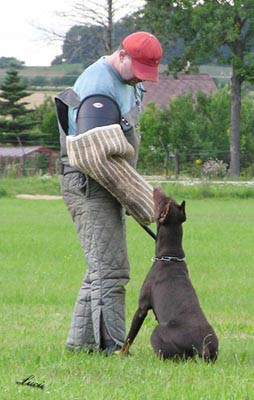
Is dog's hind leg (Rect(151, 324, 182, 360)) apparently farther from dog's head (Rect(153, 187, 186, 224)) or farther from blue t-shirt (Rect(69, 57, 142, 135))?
blue t-shirt (Rect(69, 57, 142, 135))

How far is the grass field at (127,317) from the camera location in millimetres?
5539

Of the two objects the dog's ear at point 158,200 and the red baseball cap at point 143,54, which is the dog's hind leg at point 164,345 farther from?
the red baseball cap at point 143,54

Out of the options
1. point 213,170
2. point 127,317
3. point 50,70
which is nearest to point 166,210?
point 127,317

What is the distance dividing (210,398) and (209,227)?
1618 centimetres

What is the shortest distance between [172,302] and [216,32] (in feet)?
136

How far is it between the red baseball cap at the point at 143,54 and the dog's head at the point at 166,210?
2.58 ft

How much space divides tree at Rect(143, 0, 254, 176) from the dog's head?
133 ft

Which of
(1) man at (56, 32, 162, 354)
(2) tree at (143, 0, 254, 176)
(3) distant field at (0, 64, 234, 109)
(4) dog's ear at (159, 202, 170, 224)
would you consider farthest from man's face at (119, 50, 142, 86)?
(3) distant field at (0, 64, 234, 109)

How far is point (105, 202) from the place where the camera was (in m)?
7.02

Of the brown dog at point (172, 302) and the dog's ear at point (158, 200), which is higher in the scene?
the dog's ear at point (158, 200)

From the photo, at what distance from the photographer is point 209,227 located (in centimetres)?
2133

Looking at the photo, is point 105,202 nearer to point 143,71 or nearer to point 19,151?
point 143,71

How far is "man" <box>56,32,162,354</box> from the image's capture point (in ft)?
22.4

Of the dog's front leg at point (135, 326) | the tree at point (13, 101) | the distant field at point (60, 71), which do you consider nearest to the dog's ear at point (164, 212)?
the dog's front leg at point (135, 326)
